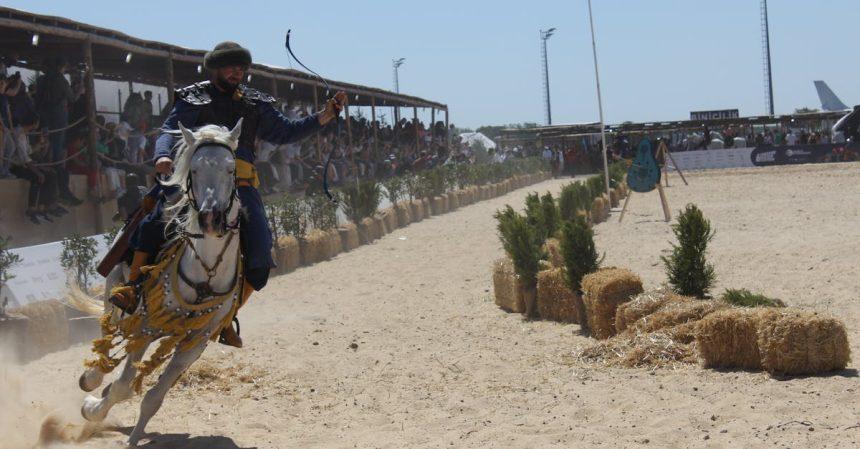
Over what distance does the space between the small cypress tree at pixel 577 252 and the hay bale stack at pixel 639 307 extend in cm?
137

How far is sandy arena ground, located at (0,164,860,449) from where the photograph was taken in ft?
21.2

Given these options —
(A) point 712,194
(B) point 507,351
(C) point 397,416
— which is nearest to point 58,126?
(B) point 507,351

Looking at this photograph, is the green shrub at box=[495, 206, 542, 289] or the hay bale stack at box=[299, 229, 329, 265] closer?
the green shrub at box=[495, 206, 542, 289]

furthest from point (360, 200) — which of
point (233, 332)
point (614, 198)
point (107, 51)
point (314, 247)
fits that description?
point (233, 332)

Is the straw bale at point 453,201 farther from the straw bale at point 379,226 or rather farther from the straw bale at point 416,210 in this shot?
the straw bale at point 379,226

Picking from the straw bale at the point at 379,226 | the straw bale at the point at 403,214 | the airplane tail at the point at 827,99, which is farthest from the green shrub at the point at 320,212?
the airplane tail at the point at 827,99

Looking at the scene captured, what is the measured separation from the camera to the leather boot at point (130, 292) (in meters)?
6.48

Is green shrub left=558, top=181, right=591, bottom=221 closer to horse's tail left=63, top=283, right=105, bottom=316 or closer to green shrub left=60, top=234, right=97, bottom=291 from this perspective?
green shrub left=60, top=234, right=97, bottom=291

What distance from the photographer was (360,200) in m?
22.4

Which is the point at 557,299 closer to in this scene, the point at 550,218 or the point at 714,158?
the point at 550,218

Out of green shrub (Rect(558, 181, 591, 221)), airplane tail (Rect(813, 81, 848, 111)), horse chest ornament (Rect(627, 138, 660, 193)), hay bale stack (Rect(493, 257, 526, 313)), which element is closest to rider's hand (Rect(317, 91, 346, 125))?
hay bale stack (Rect(493, 257, 526, 313))

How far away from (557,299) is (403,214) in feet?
49.5

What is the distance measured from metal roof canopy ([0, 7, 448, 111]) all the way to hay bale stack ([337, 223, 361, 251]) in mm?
4046

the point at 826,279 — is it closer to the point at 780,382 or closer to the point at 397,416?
the point at 780,382
